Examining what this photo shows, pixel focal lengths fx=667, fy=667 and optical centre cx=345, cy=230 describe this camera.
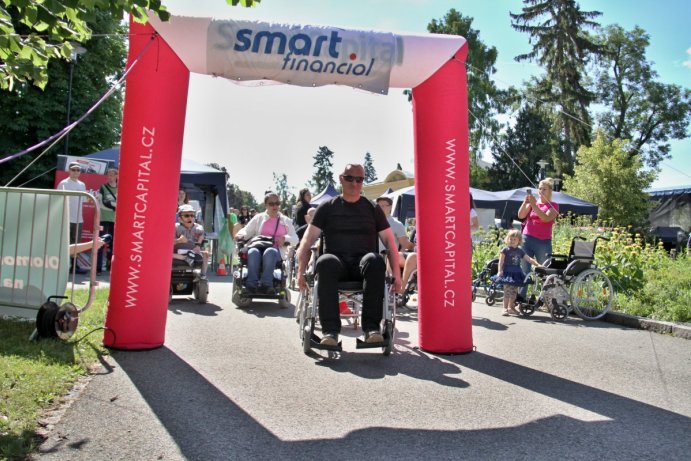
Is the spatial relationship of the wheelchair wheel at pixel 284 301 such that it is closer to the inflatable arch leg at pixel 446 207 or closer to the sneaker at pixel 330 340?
the inflatable arch leg at pixel 446 207

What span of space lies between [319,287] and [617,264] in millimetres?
6708

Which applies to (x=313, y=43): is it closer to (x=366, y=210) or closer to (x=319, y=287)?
(x=366, y=210)

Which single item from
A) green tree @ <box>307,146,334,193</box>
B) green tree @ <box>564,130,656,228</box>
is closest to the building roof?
green tree @ <box>564,130,656,228</box>

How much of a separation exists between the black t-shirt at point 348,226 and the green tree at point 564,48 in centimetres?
3855

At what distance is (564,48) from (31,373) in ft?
142

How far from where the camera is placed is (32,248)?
21.1ft

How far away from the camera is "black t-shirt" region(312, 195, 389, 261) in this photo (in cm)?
662

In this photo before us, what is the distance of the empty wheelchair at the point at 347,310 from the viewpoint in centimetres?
625

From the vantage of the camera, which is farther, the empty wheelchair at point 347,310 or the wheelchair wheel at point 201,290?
the wheelchair wheel at point 201,290

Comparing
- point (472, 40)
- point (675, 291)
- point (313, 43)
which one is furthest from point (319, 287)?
point (472, 40)

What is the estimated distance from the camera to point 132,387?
4855 millimetres

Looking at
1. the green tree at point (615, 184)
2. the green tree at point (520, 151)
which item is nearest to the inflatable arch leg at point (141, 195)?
the green tree at point (615, 184)

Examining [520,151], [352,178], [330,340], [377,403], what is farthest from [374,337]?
[520,151]

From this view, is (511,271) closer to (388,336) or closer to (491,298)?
(491,298)
